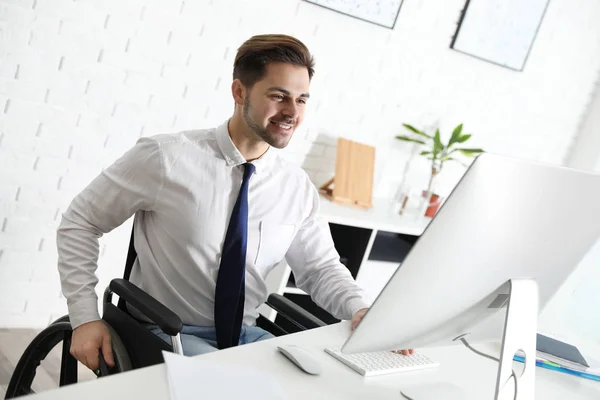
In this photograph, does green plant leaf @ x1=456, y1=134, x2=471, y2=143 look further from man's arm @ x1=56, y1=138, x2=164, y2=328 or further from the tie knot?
man's arm @ x1=56, y1=138, x2=164, y2=328

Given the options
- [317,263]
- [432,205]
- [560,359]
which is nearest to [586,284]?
[432,205]

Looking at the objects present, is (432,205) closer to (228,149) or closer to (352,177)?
(352,177)

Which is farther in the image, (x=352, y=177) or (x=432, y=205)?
(x=432, y=205)

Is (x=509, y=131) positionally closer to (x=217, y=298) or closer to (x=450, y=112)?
(x=450, y=112)

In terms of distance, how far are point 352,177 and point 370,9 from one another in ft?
2.67

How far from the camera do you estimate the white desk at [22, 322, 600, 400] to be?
1141 millimetres

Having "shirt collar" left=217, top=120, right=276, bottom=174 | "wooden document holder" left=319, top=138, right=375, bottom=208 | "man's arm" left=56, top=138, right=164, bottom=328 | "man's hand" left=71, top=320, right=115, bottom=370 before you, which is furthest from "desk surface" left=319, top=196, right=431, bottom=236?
"man's hand" left=71, top=320, right=115, bottom=370

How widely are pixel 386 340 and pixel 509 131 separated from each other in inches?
125

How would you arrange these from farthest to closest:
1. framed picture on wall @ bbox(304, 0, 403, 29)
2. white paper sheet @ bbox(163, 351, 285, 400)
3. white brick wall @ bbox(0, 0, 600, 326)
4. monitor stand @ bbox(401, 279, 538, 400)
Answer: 1. framed picture on wall @ bbox(304, 0, 403, 29)
2. white brick wall @ bbox(0, 0, 600, 326)
3. monitor stand @ bbox(401, 279, 538, 400)
4. white paper sheet @ bbox(163, 351, 285, 400)

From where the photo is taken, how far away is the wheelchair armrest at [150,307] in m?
1.62

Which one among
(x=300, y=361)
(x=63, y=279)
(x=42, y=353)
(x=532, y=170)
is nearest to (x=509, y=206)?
(x=532, y=170)

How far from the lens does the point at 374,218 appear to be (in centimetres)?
338

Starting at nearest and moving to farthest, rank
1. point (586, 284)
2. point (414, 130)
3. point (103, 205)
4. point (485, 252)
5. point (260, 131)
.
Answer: point (485, 252) < point (103, 205) < point (260, 131) < point (414, 130) < point (586, 284)

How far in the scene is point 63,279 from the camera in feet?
6.09
